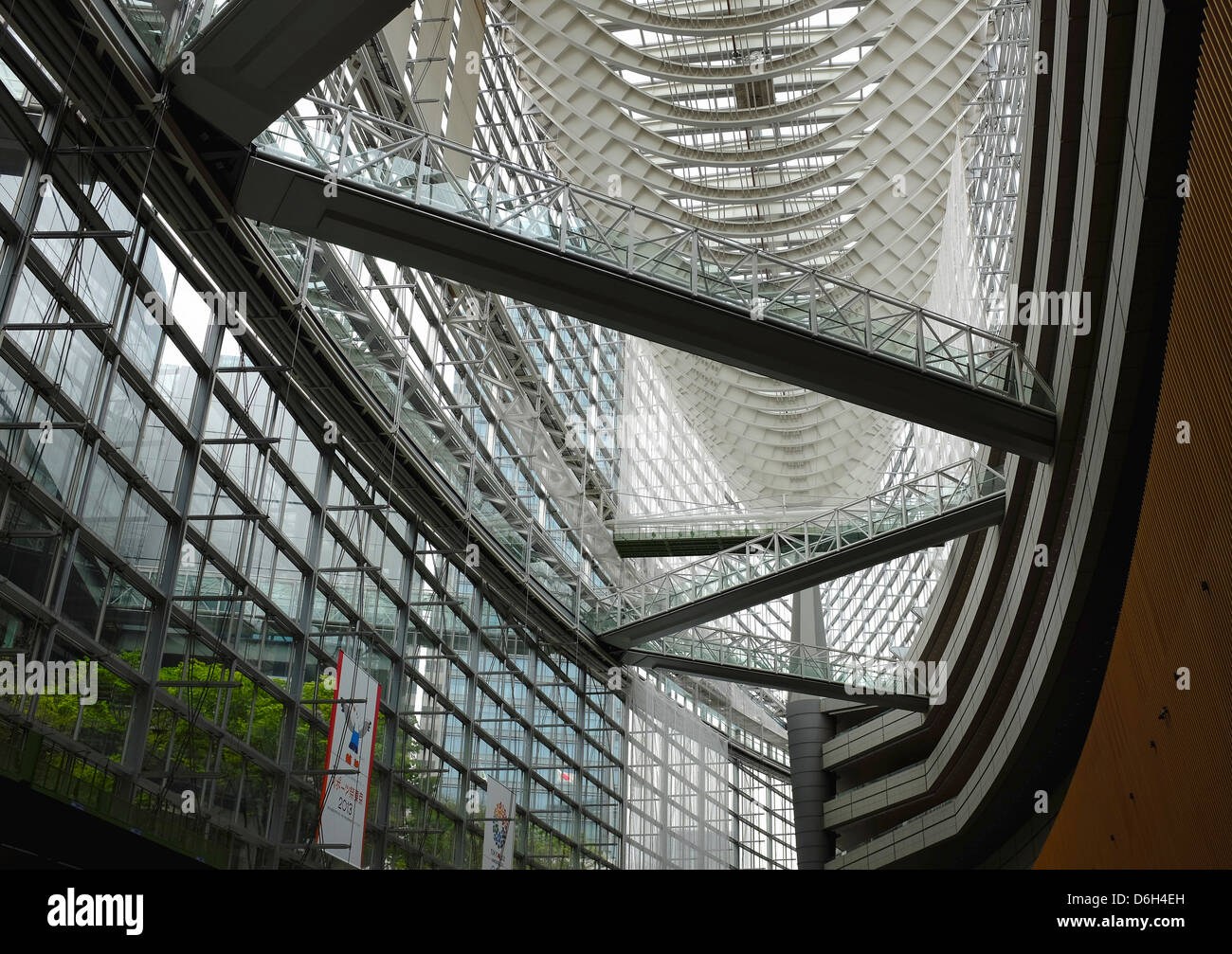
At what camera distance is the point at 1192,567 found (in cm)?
743

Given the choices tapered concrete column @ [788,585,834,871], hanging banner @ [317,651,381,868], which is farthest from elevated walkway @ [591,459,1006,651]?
hanging banner @ [317,651,381,868]

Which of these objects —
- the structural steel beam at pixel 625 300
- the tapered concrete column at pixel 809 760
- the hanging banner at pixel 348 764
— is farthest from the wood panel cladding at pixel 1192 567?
the tapered concrete column at pixel 809 760

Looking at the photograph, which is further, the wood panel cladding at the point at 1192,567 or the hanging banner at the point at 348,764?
the hanging banner at the point at 348,764

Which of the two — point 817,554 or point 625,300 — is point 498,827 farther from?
point 625,300

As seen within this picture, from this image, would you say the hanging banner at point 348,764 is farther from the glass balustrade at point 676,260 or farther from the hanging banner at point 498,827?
the glass balustrade at point 676,260

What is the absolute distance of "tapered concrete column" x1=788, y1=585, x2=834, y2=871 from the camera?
4422cm

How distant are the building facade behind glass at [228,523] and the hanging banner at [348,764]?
1.28 ft

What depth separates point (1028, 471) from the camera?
22141mm

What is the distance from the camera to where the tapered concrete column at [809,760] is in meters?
44.2

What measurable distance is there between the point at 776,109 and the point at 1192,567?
3251 centimetres

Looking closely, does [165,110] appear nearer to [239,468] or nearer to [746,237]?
[239,468]

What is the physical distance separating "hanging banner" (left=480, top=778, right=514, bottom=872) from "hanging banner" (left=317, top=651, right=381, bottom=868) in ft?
21.2
